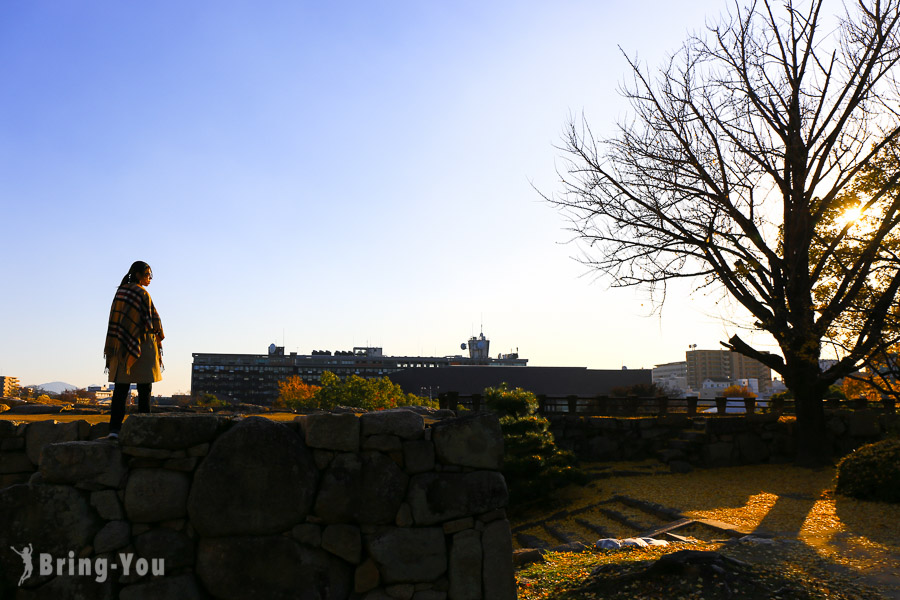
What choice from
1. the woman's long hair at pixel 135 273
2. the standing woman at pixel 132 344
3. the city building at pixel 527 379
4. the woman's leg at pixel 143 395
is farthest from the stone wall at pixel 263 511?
the city building at pixel 527 379

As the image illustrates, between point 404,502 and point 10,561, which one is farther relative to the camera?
point 404,502

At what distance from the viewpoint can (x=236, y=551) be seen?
4.55 meters

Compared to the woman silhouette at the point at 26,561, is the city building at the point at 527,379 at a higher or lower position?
higher

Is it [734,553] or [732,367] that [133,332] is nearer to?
[734,553]

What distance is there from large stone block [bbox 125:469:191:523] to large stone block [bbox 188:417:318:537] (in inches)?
4.0

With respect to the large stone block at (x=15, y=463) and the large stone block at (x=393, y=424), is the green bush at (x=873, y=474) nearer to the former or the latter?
the large stone block at (x=393, y=424)

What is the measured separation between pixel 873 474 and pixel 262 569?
1010 cm

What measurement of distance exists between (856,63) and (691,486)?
9.40m

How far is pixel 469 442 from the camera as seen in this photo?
5.05 m

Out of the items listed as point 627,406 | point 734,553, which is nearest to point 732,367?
point 627,406

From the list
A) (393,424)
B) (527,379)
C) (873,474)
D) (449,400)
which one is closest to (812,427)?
(873,474)

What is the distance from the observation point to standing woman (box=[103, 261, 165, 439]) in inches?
216

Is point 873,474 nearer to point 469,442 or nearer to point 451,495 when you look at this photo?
point 469,442

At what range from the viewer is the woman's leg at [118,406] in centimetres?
528
